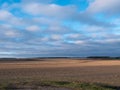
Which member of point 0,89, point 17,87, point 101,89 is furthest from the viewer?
point 101,89

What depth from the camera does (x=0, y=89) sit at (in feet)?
61.2

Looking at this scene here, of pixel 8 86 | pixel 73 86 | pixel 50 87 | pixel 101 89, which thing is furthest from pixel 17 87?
pixel 101 89

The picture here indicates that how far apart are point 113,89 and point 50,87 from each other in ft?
13.0

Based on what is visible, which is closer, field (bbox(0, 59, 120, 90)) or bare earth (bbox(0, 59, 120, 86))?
field (bbox(0, 59, 120, 90))

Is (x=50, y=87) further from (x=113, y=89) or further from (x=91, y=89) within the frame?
(x=113, y=89)

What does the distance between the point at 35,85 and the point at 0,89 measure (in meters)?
2.90

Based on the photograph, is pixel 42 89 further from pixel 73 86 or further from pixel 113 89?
pixel 113 89

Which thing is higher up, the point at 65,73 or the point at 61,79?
the point at 65,73

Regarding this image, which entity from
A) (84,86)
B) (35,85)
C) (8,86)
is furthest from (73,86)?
(8,86)

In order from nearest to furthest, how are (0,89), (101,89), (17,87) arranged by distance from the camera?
(0,89) < (17,87) < (101,89)

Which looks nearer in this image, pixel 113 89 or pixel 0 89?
pixel 0 89

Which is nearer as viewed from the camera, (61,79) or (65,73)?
(61,79)

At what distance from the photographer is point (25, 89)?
19.4m

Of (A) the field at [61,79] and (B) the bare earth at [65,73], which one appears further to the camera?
(B) the bare earth at [65,73]
